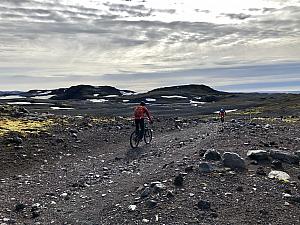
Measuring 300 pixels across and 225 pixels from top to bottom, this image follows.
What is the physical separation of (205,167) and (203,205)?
140 inches

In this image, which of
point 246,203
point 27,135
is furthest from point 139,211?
point 27,135

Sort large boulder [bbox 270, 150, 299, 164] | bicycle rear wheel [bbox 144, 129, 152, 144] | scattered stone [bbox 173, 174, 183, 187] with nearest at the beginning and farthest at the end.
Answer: scattered stone [bbox 173, 174, 183, 187], large boulder [bbox 270, 150, 299, 164], bicycle rear wheel [bbox 144, 129, 152, 144]

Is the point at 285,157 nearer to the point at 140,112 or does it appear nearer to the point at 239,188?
the point at 239,188

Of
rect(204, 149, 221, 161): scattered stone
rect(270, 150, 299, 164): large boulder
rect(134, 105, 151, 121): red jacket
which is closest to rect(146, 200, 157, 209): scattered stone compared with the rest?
rect(204, 149, 221, 161): scattered stone

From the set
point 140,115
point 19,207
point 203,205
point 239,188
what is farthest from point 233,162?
point 140,115

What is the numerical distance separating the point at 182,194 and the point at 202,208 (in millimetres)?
1259

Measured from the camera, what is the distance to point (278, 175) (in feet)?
51.9

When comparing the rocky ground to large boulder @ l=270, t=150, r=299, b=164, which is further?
large boulder @ l=270, t=150, r=299, b=164

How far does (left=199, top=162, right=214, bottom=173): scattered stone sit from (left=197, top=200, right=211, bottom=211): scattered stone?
3.23 metres

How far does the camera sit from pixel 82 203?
14.5m

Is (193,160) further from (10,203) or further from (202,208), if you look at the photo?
(10,203)

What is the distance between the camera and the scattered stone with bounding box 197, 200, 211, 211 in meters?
12.4

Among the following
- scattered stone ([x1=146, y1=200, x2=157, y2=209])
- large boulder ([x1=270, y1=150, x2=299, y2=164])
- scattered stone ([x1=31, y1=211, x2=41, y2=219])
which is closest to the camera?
scattered stone ([x1=146, y1=200, x2=157, y2=209])

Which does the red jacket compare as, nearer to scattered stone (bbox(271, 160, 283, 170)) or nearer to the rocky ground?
the rocky ground
